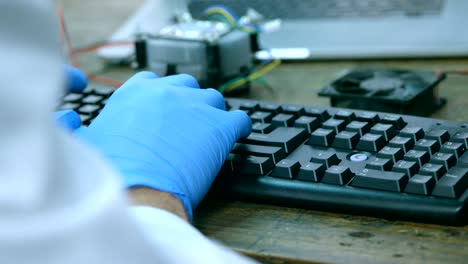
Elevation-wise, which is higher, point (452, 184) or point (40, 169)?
point (40, 169)

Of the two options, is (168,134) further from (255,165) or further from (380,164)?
(380,164)

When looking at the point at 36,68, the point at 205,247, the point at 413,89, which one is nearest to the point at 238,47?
the point at 413,89

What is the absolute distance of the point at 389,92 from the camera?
2.80 ft

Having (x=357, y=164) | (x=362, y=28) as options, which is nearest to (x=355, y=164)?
(x=357, y=164)

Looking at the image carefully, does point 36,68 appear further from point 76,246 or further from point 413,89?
point 413,89

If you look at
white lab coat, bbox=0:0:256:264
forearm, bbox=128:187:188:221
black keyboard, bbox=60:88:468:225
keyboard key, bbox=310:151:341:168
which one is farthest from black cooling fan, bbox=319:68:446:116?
white lab coat, bbox=0:0:256:264

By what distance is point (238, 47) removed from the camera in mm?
993

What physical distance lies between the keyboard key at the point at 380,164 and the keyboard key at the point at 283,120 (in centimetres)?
13

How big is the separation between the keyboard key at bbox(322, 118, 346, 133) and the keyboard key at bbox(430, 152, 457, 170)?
109mm

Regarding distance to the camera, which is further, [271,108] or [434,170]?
[271,108]

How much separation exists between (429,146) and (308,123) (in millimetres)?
129

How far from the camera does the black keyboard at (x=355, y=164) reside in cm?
58

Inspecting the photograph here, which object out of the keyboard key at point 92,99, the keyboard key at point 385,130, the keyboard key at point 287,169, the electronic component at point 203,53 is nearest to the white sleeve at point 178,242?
the keyboard key at point 287,169

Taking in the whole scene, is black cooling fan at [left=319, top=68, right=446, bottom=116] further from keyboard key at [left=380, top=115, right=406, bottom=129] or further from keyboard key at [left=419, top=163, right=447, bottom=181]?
keyboard key at [left=419, top=163, right=447, bottom=181]
